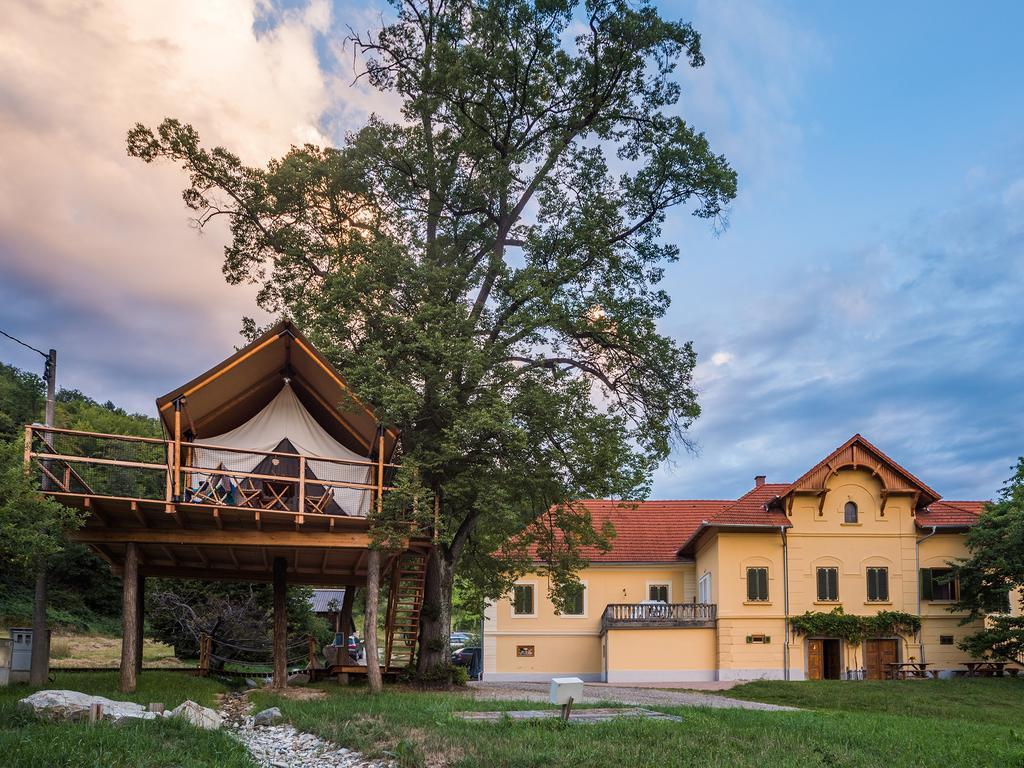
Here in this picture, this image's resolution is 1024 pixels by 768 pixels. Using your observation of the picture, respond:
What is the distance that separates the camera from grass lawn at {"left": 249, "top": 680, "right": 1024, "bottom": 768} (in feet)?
40.7

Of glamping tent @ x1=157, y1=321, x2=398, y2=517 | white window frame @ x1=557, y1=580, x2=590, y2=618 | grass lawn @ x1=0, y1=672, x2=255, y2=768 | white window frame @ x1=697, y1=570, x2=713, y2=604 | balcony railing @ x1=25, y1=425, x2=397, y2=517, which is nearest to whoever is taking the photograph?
grass lawn @ x1=0, y1=672, x2=255, y2=768

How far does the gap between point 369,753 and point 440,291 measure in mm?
13402

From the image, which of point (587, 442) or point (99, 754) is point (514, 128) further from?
point (99, 754)

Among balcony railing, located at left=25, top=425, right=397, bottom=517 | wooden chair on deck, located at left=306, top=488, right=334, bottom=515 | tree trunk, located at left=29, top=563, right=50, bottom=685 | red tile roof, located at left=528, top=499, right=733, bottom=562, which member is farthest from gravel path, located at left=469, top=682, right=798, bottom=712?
red tile roof, located at left=528, top=499, right=733, bottom=562

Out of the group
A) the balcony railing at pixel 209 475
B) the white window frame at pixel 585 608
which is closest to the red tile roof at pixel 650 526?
the white window frame at pixel 585 608

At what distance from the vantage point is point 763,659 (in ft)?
110

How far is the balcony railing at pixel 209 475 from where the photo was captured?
1844 cm

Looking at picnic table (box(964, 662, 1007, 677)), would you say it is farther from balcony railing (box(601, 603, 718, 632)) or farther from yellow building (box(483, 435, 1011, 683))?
balcony railing (box(601, 603, 718, 632))

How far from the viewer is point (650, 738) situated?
13.4 meters

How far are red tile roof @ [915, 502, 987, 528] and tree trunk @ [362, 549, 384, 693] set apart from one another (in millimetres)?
21086

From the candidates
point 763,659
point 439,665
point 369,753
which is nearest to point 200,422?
point 439,665

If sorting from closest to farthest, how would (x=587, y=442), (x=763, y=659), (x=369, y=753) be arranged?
1. (x=369, y=753)
2. (x=587, y=442)
3. (x=763, y=659)

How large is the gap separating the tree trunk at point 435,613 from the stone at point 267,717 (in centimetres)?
834

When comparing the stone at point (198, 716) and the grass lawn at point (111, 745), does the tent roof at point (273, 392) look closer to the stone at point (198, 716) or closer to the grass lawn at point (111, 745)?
the stone at point (198, 716)
